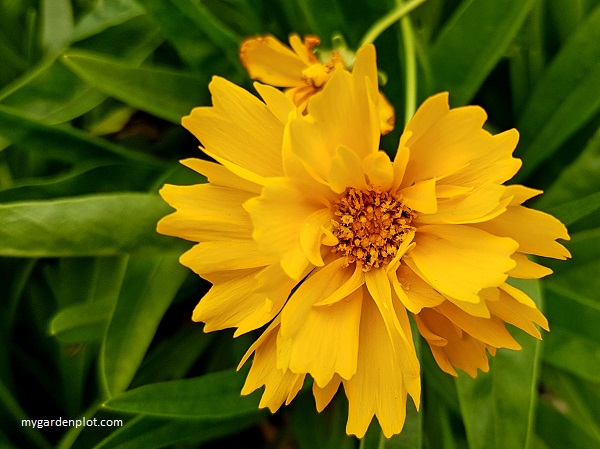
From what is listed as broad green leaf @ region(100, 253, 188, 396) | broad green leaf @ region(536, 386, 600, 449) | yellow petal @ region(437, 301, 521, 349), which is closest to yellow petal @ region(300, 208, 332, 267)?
yellow petal @ region(437, 301, 521, 349)

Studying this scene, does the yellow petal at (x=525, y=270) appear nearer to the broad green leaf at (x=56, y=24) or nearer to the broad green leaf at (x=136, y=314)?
the broad green leaf at (x=136, y=314)

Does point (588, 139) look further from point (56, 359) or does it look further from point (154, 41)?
point (56, 359)

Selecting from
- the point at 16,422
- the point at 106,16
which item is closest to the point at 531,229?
the point at 106,16

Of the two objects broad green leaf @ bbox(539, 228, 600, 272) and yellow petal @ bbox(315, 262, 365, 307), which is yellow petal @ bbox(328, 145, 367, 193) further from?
broad green leaf @ bbox(539, 228, 600, 272)

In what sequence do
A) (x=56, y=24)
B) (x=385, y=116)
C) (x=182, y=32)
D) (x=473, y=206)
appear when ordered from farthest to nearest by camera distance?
(x=56, y=24)
(x=182, y=32)
(x=385, y=116)
(x=473, y=206)

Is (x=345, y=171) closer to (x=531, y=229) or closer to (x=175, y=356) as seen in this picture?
(x=531, y=229)

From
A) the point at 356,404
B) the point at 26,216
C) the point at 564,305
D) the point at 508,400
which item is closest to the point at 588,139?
the point at 564,305
